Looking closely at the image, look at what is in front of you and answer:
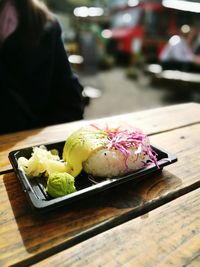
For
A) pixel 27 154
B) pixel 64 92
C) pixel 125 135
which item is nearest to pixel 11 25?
pixel 64 92

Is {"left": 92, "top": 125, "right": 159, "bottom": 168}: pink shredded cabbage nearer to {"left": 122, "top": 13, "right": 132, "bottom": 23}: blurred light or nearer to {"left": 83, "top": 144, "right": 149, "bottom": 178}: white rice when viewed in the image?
{"left": 83, "top": 144, "right": 149, "bottom": 178}: white rice

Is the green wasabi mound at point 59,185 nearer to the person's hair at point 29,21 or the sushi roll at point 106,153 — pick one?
the sushi roll at point 106,153

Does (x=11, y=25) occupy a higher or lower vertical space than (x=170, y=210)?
higher

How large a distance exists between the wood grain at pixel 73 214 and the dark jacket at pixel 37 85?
771mm

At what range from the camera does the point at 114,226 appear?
0.71 meters

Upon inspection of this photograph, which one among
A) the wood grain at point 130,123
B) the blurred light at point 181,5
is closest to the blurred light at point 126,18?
the blurred light at point 181,5

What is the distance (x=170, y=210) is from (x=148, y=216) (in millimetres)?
71

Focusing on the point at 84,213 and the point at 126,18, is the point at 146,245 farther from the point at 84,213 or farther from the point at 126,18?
the point at 126,18

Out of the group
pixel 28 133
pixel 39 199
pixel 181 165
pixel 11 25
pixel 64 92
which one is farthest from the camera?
pixel 64 92

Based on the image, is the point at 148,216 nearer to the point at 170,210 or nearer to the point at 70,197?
the point at 170,210

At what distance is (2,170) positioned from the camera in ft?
3.14

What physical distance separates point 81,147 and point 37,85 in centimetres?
96

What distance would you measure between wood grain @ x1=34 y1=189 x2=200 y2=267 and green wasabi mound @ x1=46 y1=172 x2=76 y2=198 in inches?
5.6

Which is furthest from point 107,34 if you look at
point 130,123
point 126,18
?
point 130,123
